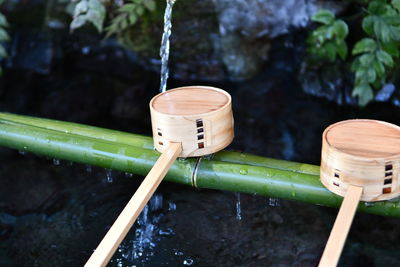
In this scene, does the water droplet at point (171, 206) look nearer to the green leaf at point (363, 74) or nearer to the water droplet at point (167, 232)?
the water droplet at point (167, 232)

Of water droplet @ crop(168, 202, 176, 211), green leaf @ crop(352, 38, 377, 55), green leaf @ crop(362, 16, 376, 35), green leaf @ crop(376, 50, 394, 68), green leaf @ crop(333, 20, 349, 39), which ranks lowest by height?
water droplet @ crop(168, 202, 176, 211)

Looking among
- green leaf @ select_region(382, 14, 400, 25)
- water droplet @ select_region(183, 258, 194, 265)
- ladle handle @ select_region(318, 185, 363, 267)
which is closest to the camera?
ladle handle @ select_region(318, 185, 363, 267)

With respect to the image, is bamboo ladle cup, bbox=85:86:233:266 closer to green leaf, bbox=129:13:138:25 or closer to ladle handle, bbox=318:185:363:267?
ladle handle, bbox=318:185:363:267

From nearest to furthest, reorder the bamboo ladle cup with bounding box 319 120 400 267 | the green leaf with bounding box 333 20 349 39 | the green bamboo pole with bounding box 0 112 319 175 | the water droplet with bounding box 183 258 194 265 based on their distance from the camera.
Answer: the bamboo ladle cup with bounding box 319 120 400 267 < the green bamboo pole with bounding box 0 112 319 175 < the water droplet with bounding box 183 258 194 265 < the green leaf with bounding box 333 20 349 39

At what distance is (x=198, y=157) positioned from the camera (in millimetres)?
2756

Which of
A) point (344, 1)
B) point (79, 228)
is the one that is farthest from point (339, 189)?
point (344, 1)

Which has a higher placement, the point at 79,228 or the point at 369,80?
the point at 369,80

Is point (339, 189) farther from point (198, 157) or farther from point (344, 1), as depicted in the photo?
point (344, 1)

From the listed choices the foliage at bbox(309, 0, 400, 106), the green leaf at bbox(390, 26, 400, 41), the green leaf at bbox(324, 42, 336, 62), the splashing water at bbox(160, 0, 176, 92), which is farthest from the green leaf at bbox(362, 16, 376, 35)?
the splashing water at bbox(160, 0, 176, 92)

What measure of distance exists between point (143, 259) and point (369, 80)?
237cm

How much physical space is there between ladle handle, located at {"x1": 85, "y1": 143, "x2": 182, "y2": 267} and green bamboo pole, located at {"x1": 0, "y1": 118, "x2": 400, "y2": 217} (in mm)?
182

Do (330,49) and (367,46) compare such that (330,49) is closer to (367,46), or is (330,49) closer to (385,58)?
(367,46)

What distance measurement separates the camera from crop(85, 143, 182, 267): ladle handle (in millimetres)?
2070

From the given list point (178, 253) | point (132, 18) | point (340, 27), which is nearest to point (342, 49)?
point (340, 27)
